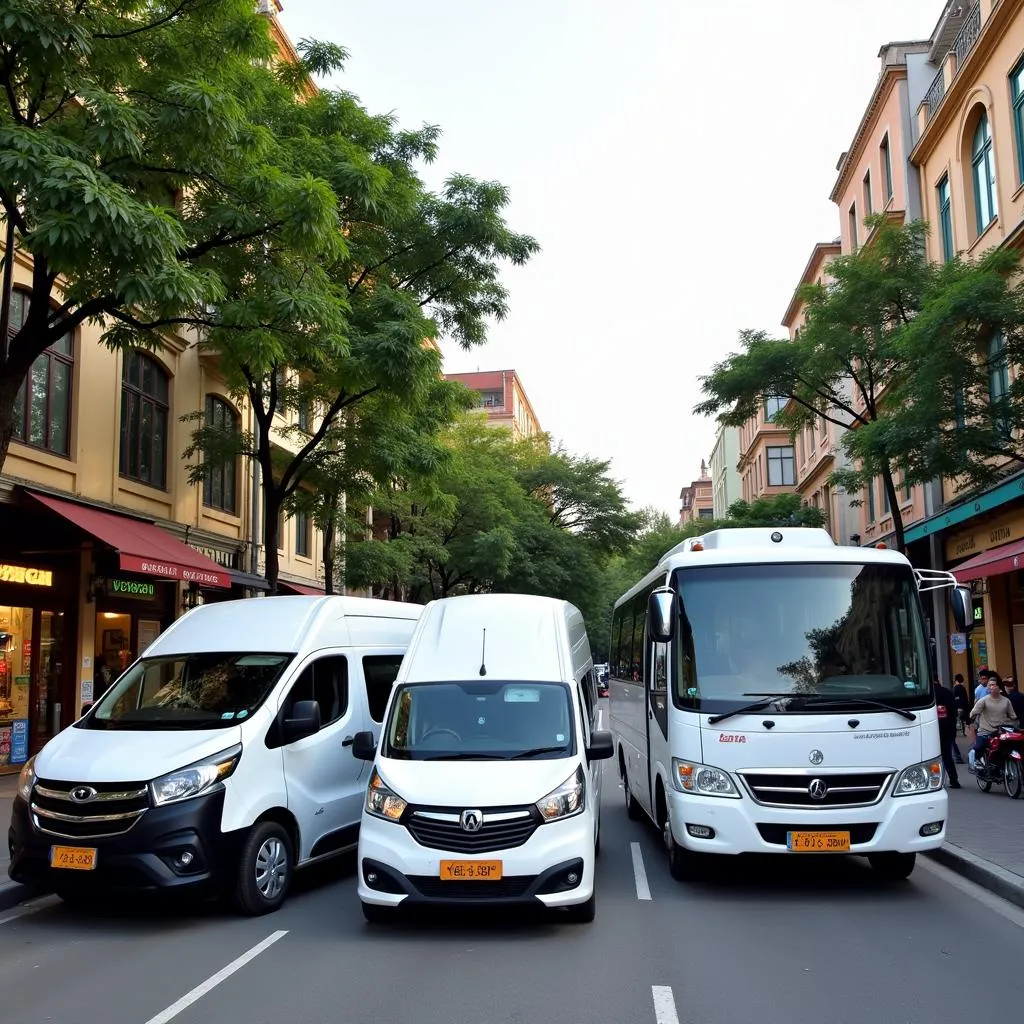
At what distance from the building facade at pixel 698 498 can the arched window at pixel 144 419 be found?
99.3 meters

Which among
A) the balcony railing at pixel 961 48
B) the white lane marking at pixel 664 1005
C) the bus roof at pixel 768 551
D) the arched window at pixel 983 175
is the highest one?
the balcony railing at pixel 961 48

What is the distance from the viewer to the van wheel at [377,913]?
7.38 metres

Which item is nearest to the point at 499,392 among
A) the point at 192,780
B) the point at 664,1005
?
the point at 192,780

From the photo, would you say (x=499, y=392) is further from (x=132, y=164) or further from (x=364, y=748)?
(x=364, y=748)

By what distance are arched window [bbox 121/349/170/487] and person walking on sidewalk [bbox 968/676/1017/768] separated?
15150mm

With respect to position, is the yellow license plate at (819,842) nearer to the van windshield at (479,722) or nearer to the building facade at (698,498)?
the van windshield at (479,722)

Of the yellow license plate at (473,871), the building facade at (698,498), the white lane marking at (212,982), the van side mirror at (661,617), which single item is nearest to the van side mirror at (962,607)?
the van side mirror at (661,617)

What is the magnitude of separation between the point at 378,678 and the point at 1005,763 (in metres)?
8.84

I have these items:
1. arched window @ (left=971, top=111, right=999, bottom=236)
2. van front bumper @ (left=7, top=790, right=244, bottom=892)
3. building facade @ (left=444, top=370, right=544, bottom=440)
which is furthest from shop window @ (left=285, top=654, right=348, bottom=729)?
building facade @ (left=444, top=370, right=544, bottom=440)

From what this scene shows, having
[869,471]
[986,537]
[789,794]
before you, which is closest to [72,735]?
[789,794]

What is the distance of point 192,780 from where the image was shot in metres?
7.53

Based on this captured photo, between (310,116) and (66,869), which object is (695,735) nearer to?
(66,869)

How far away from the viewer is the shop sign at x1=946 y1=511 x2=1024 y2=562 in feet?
70.7

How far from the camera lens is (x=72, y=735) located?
27.1 feet
